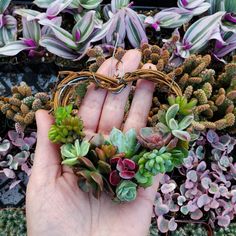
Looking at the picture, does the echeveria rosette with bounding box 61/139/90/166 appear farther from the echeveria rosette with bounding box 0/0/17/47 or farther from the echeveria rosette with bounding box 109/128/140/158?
the echeveria rosette with bounding box 0/0/17/47

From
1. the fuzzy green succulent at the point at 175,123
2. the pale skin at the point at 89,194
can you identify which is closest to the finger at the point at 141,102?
the pale skin at the point at 89,194

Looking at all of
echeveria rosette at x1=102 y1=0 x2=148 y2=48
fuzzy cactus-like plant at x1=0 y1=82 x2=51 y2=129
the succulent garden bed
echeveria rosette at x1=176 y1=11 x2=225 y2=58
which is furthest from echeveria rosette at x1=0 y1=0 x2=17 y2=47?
echeveria rosette at x1=176 y1=11 x2=225 y2=58

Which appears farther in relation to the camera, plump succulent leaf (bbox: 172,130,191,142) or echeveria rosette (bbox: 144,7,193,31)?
echeveria rosette (bbox: 144,7,193,31)

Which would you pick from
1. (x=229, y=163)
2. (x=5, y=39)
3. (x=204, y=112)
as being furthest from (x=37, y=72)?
(x=229, y=163)

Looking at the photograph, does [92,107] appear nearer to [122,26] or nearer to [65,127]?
[65,127]

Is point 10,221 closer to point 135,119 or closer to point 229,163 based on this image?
point 135,119

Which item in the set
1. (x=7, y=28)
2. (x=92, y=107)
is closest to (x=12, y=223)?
(x=92, y=107)
